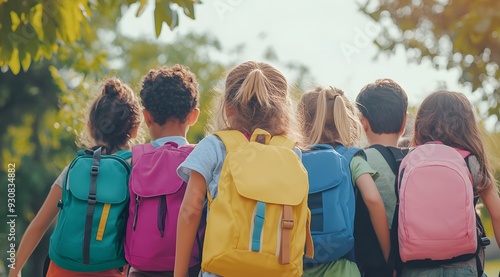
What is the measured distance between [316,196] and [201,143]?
2.23 ft

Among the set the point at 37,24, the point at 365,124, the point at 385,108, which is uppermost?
the point at 37,24

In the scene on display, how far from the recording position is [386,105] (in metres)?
4.90

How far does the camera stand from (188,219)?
154 inches

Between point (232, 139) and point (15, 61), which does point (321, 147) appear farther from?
point (15, 61)

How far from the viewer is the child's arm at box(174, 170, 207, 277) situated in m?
3.90

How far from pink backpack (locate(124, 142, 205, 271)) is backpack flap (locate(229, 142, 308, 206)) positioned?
21.7 inches

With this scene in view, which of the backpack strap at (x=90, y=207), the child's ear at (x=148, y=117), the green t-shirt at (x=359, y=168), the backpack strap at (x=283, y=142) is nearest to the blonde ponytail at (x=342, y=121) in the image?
the green t-shirt at (x=359, y=168)

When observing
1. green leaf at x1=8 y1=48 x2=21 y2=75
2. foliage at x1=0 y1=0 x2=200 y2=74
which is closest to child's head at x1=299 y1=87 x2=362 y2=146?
foliage at x1=0 y1=0 x2=200 y2=74

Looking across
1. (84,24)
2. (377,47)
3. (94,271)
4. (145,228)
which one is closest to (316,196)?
(145,228)

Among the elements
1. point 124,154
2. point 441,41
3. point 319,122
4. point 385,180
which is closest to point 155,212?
point 124,154

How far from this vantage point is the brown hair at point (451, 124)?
15.2 feet

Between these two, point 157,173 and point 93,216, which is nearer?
point 157,173

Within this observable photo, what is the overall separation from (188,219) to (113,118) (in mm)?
1161

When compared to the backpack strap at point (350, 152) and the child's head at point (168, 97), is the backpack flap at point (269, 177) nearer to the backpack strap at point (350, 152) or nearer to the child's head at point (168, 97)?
the backpack strap at point (350, 152)
